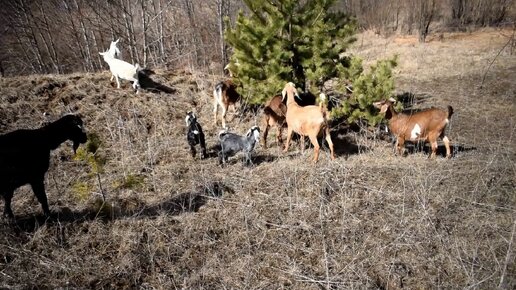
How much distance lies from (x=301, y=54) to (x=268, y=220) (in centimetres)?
492

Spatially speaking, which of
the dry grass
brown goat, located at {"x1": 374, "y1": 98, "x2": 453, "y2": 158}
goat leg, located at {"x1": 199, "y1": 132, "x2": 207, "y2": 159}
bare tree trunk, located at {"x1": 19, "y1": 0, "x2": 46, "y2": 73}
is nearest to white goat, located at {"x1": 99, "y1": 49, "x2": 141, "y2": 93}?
the dry grass

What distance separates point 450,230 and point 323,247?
185 centimetres

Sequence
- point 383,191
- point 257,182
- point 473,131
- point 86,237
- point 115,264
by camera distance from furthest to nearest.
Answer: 1. point 473,131
2. point 257,182
3. point 383,191
4. point 86,237
5. point 115,264

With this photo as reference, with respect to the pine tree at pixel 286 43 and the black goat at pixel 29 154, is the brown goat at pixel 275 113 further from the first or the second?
the black goat at pixel 29 154

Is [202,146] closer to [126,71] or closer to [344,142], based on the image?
[344,142]

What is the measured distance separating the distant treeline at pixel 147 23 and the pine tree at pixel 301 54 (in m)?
9.83

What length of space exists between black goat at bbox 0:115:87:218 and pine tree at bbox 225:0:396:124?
4.63 metres

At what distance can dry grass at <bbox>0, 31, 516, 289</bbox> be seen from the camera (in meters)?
4.30

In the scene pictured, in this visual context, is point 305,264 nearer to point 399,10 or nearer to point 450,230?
point 450,230

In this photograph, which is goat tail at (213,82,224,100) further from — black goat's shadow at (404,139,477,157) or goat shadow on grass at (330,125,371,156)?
black goat's shadow at (404,139,477,157)

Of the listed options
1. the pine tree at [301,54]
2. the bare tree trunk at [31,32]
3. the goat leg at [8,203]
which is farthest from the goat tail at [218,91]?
the bare tree trunk at [31,32]

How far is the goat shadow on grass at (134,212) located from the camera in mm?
5238

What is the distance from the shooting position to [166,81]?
1142 cm

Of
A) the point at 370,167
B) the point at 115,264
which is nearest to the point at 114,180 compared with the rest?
the point at 115,264
